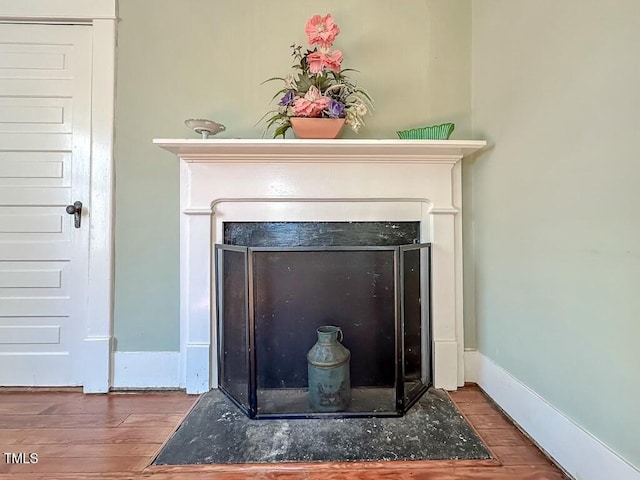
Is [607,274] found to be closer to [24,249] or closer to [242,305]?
[242,305]

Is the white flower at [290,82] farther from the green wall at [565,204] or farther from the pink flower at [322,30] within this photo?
the green wall at [565,204]

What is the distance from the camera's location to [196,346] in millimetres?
1791

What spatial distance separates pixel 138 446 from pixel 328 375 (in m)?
0.79

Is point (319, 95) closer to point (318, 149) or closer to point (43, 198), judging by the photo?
point (318, 149)

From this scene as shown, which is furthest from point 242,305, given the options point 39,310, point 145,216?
point 39,310

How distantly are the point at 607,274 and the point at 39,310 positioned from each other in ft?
8.20

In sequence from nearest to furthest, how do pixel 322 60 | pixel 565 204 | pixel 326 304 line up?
pixel 565 204 < pixel 322 60 < pixel 326 304

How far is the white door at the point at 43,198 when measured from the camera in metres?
1.88

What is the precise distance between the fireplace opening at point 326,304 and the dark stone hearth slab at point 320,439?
0.19m

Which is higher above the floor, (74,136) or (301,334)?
(74,136)

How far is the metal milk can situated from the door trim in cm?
110

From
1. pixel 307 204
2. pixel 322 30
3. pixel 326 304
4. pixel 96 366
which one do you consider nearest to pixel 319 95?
pixel 322 30

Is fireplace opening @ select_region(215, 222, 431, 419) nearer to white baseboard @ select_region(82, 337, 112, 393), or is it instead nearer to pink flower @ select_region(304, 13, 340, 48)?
white baseboard @ select_region(82, 337, 112, 393)

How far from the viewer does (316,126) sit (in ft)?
5.48
